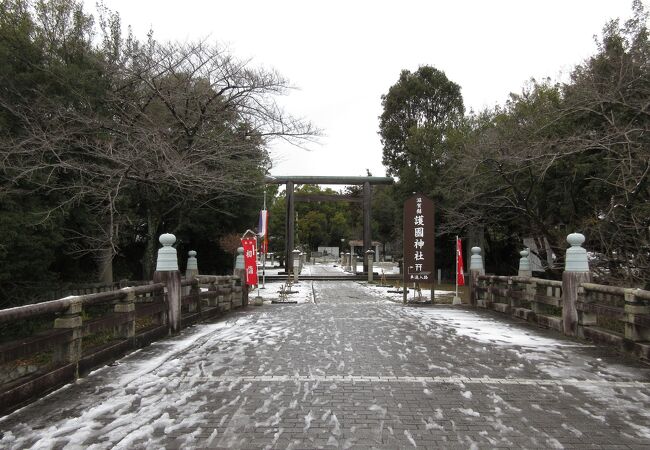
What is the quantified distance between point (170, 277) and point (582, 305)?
6959mm

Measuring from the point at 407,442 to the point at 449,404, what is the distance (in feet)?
3.54

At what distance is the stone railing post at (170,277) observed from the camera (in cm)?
881

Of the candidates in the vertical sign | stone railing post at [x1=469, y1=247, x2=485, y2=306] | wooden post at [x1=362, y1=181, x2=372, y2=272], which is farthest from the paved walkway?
wooden post at [x1=362, y1=181, x2=372, y2=272]

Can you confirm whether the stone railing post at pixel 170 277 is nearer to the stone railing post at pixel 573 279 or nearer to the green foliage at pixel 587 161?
the stone railing post at pixel 573 279

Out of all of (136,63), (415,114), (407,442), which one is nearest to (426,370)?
(407,442)

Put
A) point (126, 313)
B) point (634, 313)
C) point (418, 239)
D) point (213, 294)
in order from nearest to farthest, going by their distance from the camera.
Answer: point (634, 313) → point (126, 313) → point (213, 294) → point (418, 239)

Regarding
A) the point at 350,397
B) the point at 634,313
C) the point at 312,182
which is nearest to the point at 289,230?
the point at 312,182

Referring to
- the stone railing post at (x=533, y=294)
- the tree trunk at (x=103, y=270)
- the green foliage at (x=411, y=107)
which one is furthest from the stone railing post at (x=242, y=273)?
the green foliage at (x=411, y=107)

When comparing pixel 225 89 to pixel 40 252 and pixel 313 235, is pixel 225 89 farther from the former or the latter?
pixel 313 235

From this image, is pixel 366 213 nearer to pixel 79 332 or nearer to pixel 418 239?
pixel 418 239

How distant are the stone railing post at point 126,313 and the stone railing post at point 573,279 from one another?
7.04 meters

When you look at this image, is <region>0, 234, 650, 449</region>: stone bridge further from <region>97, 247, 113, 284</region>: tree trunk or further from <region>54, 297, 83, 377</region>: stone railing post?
<region>97, 247, 113, 284</region>: tree trunk

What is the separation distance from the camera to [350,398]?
4914mm

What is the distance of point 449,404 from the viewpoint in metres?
4.71
